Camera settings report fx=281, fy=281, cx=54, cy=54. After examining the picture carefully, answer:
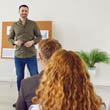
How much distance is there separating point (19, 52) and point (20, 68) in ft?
0.80

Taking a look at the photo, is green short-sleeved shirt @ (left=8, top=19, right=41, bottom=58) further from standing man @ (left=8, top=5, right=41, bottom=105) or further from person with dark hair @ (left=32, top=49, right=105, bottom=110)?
person with dark hair @ (left=32, top=49, right=105, bottom=110)

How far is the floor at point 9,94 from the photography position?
4180 mm

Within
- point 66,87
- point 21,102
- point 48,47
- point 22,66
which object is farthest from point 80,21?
point 66,87

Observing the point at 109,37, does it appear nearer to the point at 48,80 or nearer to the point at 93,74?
the point at 93,74

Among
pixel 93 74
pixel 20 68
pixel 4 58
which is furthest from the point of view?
pixel 4 58

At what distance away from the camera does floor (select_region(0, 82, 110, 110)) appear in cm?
418

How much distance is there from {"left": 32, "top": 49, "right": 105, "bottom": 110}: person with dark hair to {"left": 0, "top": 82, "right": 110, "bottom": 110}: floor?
2.79 metres

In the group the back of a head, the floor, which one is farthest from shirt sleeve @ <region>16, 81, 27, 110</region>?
the floor

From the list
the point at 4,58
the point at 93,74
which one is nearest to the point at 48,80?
the point at 93,74

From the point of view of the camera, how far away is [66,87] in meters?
1.27

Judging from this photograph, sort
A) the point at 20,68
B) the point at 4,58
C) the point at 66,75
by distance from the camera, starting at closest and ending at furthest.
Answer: the point at 66,75
the point at 20,68
the point at 4,58

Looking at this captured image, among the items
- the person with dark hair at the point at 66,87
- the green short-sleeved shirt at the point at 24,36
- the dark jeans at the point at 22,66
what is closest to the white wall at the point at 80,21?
the green short-sleeved shirt at the point at 24,36

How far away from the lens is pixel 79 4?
552 cm

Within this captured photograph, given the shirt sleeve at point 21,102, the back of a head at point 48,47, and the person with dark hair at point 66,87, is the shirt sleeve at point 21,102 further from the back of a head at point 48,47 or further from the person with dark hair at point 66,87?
the person with dark hair at point 66,87
